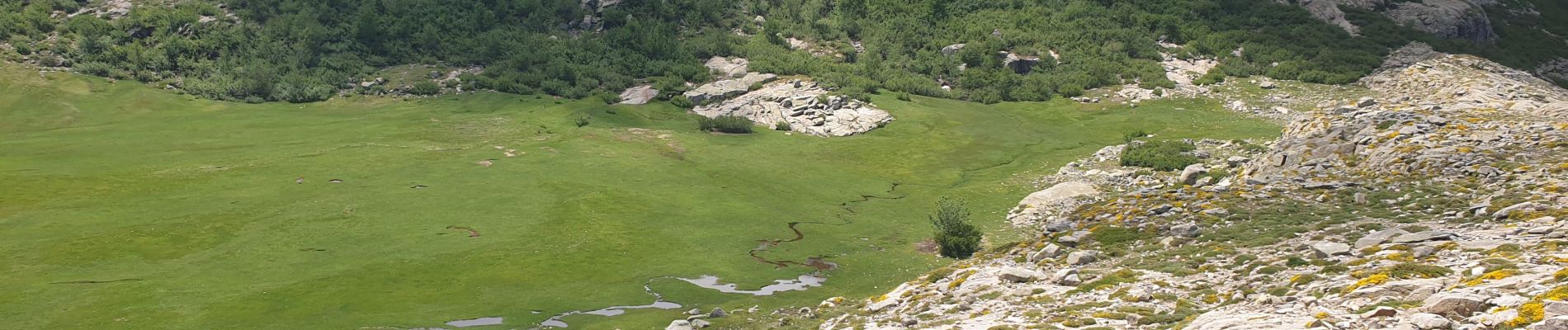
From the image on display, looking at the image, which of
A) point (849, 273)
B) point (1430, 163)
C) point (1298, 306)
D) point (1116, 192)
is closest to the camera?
point (1298, 306)

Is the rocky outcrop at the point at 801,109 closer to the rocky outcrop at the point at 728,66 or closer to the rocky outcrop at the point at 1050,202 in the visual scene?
the rocky outcrop at the point at 728,66

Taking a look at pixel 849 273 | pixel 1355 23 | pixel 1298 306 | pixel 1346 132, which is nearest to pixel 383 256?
pixel 849 273

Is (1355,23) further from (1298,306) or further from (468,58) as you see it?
(1298,306)

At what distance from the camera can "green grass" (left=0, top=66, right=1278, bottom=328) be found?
32625 mm

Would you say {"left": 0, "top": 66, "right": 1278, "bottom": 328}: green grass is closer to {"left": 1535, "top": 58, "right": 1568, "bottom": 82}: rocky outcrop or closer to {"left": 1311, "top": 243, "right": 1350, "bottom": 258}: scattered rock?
{"left": 1311, "top": 243, "right": 1350, "bottom": 258}: scattered rock

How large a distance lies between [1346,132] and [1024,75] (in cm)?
5721

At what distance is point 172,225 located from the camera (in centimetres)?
4144

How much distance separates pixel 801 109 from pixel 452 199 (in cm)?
3234

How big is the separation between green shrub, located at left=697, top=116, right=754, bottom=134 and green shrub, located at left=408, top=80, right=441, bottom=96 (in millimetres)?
26072

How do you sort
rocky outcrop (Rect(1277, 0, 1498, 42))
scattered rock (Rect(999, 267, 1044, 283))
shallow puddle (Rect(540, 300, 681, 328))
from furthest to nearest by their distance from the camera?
rocky outcrop (Rect(1277, 0, 1498, 42)) < shallow puddle (Rect(540, 300, 681, 328)) < scattered rock (Rect(999, 267, 1044, 283))

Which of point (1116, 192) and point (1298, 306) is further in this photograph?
point (1116, 192)

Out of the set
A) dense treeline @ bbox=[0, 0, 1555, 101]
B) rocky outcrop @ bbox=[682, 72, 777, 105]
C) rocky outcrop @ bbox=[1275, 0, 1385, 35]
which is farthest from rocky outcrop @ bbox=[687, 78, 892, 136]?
rocky outcrop @ bbox=[1275, 0, 1385, 35]

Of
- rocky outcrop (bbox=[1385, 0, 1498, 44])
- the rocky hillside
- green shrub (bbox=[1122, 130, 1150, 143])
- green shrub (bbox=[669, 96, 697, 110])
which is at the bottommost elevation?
green shrub (bbox=[669, 96, 697, 110])

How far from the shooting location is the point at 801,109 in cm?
7450
